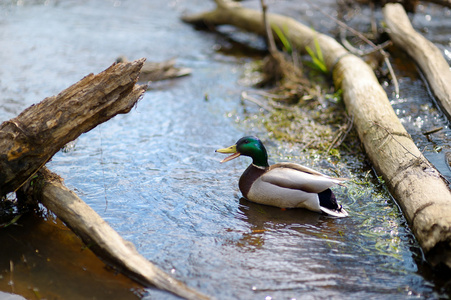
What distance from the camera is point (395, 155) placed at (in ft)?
15.8

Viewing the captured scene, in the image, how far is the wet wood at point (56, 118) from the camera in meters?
3.85

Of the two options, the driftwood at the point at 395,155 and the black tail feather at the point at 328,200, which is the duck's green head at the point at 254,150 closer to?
the black tail feather at the point at 328,200

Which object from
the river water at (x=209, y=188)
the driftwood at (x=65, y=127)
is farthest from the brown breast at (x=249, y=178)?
the driftwood at (x=65, y=127)

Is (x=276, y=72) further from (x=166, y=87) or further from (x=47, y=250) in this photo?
(x=47, y=250)

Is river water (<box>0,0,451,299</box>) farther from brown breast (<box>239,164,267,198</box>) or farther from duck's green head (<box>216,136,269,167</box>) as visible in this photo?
duck's green head (<box>216,136,269,167</box>)

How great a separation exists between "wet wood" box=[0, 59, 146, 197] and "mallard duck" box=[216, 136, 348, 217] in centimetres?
141

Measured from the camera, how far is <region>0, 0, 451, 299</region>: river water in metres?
3.58

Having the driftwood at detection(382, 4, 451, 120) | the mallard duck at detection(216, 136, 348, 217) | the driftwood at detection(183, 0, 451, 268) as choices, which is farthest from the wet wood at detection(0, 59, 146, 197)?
the driftwood at detection(382, 4, 451, 120)

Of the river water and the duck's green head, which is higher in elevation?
the duck's green head

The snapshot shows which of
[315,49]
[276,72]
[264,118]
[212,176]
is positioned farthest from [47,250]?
[315,49]

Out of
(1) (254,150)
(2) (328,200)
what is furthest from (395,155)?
(1) (254,150)

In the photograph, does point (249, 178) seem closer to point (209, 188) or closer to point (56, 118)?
point (209, 188)

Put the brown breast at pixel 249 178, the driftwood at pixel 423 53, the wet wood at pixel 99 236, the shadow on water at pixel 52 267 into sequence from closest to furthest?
1. the wet wood at pixel 99 236
2. the shadow on water at pixel 52 267
3. the brown breast at pixel 249 178
4. the driftwood at pixel 423 53

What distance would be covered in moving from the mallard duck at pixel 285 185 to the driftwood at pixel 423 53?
2.35m
